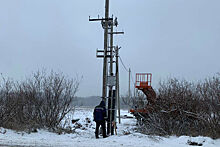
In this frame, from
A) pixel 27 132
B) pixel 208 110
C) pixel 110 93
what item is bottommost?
pixel 27 132

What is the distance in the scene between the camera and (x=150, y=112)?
12.7m

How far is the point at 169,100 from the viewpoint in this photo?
454 inches

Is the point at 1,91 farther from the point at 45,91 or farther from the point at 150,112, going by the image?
the point at 150,112

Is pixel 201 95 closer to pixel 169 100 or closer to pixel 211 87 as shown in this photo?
pixel 211 87

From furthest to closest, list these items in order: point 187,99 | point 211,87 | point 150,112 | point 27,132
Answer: point 150,112 < point 187,99 < point 211,87 < point 27,132

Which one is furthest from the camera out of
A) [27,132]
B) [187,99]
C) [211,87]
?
[187,99]

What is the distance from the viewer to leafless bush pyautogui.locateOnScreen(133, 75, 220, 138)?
10.2 m

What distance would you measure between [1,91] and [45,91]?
2.11 meters

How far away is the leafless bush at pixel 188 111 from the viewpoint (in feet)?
33.3

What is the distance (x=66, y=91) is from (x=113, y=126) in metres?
2.95

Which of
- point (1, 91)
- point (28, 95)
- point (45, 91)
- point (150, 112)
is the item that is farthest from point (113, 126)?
point (1, 91)

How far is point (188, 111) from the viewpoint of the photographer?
36.3 feet

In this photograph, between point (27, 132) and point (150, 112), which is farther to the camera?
point (150, 112)

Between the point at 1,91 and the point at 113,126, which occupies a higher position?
the point at 1,91
